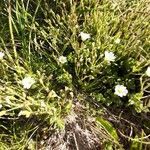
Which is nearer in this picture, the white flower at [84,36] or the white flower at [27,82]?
the white flower at [27,82]

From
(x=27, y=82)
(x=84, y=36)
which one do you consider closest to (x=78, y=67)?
(x=84, y=36)

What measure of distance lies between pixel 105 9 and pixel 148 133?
2.22ft

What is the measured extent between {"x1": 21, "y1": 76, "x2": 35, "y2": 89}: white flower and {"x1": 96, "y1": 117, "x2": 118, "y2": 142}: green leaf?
372 millimetres

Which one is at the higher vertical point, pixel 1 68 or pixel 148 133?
pixel 1 68

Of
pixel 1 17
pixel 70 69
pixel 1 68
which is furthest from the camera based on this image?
pixel 1 17

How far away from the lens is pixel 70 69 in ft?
6.19

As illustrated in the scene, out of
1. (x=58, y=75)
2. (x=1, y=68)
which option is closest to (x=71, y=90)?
(x=58, y=75)

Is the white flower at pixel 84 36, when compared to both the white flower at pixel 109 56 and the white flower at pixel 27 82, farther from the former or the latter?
the white flower at pixel 27 82

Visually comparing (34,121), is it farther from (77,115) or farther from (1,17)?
(1,17)

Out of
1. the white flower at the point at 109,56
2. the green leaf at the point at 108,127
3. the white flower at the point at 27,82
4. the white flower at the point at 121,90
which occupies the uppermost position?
the white flower at the point at 109,56

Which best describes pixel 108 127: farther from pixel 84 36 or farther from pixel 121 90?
pixel 84 36

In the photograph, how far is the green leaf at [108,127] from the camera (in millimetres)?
1769

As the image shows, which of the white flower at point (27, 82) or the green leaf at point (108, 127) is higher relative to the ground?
the white flower at point (27, 82)

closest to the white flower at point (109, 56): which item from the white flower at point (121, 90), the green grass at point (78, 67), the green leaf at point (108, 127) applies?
the green grass at point (78, 67)
